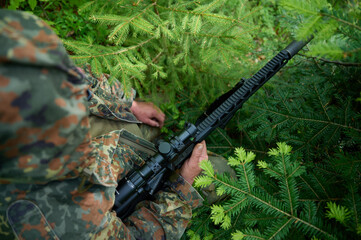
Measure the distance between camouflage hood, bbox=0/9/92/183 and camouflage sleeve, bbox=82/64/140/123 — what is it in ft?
2.46

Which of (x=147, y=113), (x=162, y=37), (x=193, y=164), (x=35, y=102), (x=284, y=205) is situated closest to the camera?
(x=35, y=102)

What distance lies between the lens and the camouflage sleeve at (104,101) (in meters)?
1.61

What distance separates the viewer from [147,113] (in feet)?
7.39

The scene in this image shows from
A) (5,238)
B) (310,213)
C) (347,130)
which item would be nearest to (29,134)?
(5,238)

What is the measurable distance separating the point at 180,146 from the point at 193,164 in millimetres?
234

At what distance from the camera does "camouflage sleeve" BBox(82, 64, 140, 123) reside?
1.61 meters

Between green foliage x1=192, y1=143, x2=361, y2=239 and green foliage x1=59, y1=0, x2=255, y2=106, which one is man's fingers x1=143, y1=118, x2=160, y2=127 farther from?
green foliage x1=192, y1=143, x2=361, y2=239

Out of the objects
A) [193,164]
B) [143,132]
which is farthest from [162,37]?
[193,164]

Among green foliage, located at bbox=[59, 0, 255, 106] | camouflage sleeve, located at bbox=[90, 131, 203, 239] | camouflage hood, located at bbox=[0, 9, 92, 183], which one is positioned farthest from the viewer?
camouflage sleeve, located at bbox=[90, 131, 203, 239]

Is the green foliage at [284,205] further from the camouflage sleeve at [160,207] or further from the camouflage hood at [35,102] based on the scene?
the camouflage hood at [35,102]

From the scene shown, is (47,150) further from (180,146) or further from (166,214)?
(166,214)

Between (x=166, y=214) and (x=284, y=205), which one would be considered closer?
(x=284, y=205)

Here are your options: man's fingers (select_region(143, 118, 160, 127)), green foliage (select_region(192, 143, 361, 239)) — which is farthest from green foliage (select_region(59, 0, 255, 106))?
green foliage (select_region(192, 143, 361, 239))

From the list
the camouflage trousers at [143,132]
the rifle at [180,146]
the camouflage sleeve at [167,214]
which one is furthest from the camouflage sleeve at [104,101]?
the camouflage sleeve at [167,214]
